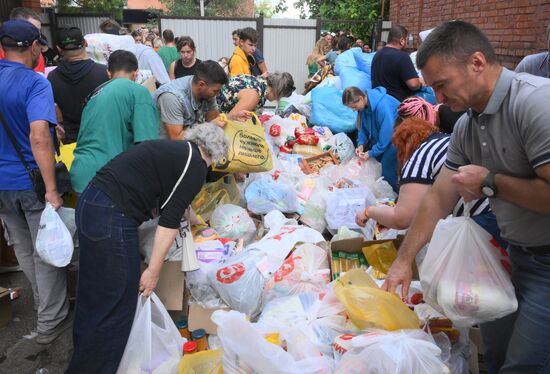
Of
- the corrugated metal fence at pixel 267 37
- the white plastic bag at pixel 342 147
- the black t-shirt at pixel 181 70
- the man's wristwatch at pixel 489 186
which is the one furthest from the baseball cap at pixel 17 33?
the corrugated metal fence at pixel 267 37

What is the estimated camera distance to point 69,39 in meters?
3.31

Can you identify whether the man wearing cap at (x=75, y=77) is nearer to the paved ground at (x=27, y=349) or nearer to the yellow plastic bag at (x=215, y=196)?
the yellow plastic bag at (x=215, y=196)

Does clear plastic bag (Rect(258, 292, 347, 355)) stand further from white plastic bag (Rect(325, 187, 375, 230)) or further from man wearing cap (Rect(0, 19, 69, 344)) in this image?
man wearing cap (Rect(0, 19, 69, 344))

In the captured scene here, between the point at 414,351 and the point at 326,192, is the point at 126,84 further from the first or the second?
the point at 414,351

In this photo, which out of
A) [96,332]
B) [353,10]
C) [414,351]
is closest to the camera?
[414,351]

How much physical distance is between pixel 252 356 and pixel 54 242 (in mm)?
1512

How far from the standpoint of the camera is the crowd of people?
154cm

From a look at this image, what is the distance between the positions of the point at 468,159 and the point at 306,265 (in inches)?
55.3

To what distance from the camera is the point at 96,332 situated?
227 cm

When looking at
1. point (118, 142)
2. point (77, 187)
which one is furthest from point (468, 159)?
point (77, 187)

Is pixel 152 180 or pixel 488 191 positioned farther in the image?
pixel 152 180

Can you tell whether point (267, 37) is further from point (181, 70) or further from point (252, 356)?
point (252, 356)

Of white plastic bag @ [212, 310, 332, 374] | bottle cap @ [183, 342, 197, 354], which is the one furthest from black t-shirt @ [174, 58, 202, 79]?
white plastic bag @ [212, 310, 332, 374]

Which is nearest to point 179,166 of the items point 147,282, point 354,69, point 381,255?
point 147,282
